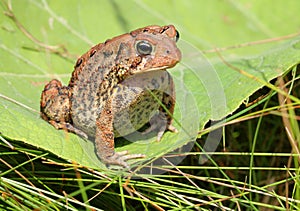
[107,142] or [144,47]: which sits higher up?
[144,47]

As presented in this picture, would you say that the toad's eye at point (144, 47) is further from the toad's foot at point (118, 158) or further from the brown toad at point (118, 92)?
the toad's foot at point (118, 158)

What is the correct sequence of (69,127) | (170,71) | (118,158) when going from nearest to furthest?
(118,158) → (69,127) → (170,71)

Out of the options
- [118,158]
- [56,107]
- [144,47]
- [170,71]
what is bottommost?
[118,158]

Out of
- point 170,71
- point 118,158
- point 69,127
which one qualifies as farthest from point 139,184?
point 170,71

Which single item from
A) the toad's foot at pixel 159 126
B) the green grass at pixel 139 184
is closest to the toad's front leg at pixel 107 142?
the green grass at pixel 139 184

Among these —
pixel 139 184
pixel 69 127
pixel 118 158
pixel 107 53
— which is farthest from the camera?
pixel 69 127

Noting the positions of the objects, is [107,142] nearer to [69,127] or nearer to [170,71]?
[69,127]

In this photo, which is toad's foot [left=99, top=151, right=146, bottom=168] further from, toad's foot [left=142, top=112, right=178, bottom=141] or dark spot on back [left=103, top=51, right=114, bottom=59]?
dark spot on back [left=103, top=51, right=114, bottom=59]

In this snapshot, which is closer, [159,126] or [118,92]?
[118,92]
